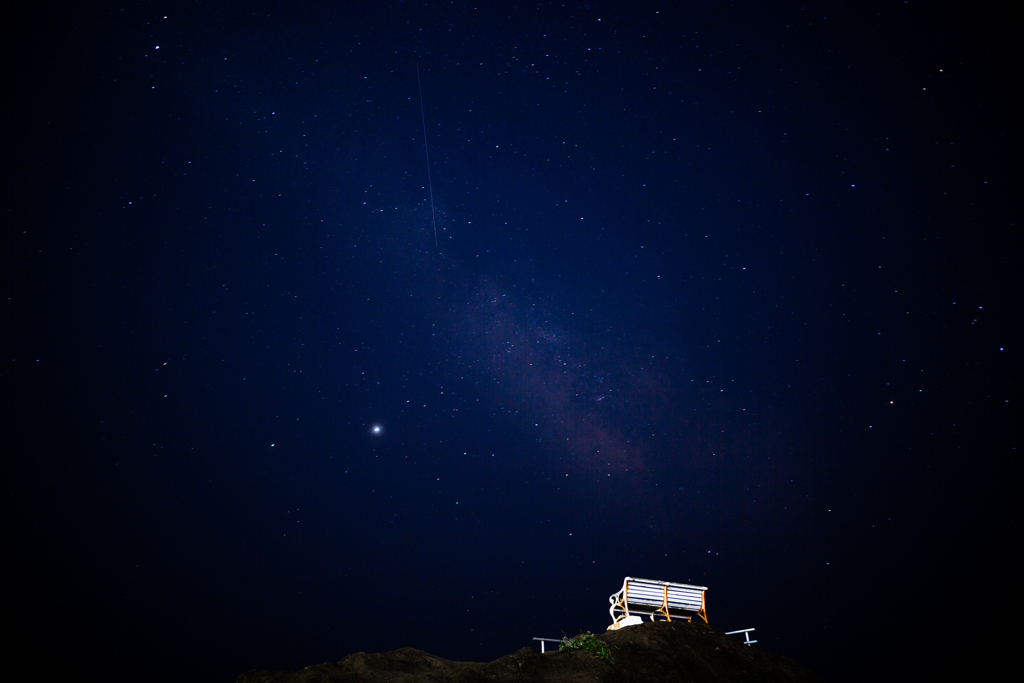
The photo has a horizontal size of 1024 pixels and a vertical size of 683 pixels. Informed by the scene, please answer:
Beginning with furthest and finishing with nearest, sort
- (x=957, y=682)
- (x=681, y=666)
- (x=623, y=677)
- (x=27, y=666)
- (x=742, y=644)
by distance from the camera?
(x=27, y=666)
(x=957, y=682)
(x=742, y=644)
(x=681, y=666)
(x=623, y=677)

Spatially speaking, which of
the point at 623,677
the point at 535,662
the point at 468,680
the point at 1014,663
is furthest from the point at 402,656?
the point at 1014,663

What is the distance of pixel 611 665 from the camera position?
5.15 metres

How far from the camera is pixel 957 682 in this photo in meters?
13.4

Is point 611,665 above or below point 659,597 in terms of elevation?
below

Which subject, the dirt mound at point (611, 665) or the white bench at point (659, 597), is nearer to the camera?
the dirt mound at point (611, 665)

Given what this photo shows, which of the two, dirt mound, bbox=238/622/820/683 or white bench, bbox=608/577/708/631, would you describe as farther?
white bench, bbox=608/577/708/631

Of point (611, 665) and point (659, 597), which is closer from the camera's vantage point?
point (611, 665)

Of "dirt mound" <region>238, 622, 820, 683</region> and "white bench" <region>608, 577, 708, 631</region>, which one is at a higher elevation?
"white bench" <region>608, 577, 708, 631</region>

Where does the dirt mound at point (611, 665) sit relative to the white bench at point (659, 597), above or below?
below

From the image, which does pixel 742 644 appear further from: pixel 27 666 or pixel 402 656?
pixel 27 666

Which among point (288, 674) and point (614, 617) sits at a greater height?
point (614, 617)

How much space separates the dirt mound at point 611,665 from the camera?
4.71 meters

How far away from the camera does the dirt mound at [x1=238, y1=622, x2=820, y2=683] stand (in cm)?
471

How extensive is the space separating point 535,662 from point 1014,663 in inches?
696
